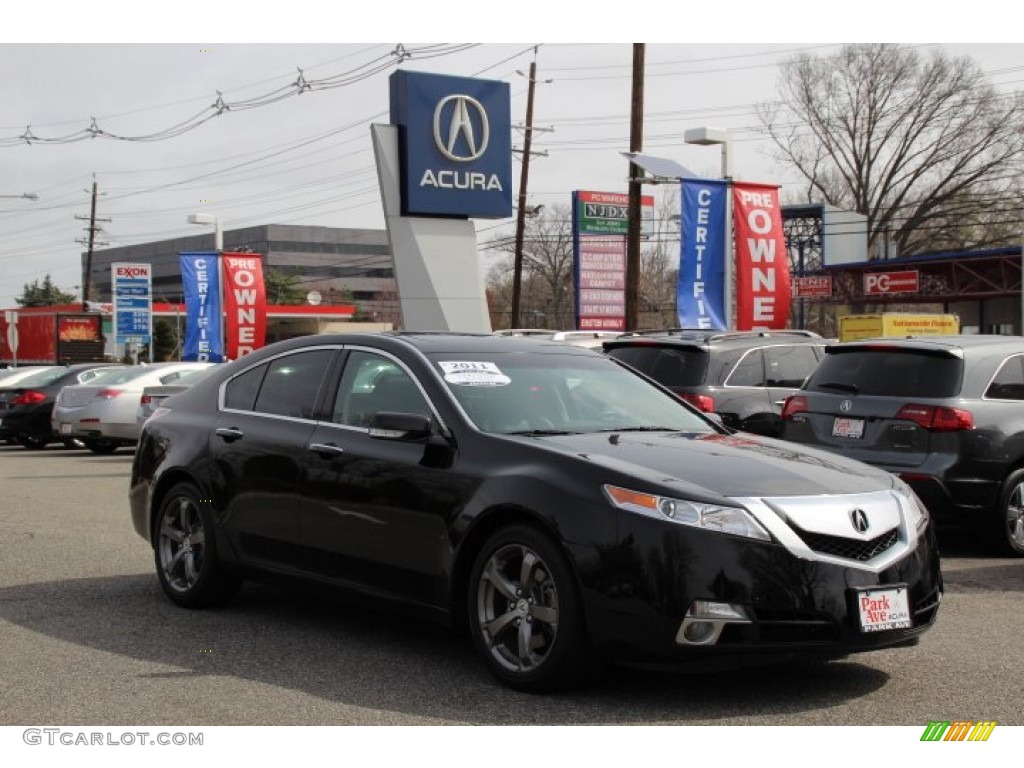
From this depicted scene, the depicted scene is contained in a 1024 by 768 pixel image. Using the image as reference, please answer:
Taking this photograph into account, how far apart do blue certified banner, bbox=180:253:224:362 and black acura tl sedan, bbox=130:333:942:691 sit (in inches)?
1017

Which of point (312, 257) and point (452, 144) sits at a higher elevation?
point (312, 257)

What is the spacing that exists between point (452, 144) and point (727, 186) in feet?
15.8

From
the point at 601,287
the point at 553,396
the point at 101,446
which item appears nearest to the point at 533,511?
the point at 553,396

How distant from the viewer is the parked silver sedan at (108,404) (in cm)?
2222

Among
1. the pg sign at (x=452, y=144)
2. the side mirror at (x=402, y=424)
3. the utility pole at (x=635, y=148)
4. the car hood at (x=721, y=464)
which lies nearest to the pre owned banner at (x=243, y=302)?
the utility pole at (x=635, y=148)

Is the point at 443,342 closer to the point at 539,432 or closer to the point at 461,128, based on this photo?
the point at 539,432

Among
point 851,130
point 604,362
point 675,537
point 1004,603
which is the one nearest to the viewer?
point 675,537

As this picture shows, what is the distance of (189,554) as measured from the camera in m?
7.82

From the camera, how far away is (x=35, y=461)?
21.9 meters

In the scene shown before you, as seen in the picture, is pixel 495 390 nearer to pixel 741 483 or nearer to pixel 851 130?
pixel 741 483

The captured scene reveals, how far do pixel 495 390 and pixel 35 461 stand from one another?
1713cm

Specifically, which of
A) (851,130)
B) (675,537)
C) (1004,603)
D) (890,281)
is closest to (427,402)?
(675,537)

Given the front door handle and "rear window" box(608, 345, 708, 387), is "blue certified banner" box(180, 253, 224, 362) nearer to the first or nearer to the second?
"rear window" box(608, 345, 708, 387)

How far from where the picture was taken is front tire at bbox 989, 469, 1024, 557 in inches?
390
